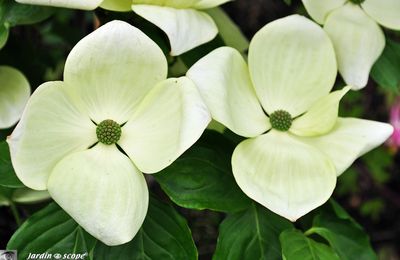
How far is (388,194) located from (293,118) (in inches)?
46.3

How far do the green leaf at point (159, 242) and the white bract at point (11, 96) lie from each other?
0.65ft

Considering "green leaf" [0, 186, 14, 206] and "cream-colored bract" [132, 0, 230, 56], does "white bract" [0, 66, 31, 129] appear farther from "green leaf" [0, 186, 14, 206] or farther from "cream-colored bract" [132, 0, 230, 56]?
"cream-colored bract" [132, 0, 230, 56]

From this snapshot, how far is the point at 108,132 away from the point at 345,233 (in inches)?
13.5

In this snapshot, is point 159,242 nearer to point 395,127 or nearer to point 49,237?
point 49,237

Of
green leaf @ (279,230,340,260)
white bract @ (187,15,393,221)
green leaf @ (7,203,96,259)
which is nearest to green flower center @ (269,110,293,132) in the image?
white bract @ (187,15,393,221)

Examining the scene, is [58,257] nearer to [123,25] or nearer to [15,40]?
[123,25]

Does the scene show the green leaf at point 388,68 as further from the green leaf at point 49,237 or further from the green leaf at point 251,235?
the green leaf at point 49,237

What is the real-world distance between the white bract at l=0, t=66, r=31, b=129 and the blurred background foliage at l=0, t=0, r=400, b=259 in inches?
2.2

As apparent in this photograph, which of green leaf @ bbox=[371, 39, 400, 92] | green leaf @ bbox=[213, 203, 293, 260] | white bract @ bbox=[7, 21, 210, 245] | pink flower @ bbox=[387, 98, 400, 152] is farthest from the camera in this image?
pink flower @ bbox=[387, 98, 400, 152]

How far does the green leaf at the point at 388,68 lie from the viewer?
2.52ft

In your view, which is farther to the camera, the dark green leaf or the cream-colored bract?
the dark green leaf

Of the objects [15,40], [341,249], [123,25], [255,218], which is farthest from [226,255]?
[15,40]

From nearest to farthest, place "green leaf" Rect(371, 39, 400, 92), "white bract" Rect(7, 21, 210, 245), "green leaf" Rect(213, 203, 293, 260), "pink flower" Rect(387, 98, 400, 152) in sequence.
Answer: "white bract" Rect(7, 21, 210, 245) → "green leaf" Rect(213, 203, 293, 260) → "green leaf" Rect(371, 39, 400, 92) → "pink flower" Rect(387, 98, 400, 152)

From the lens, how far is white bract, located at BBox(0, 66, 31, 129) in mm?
715
